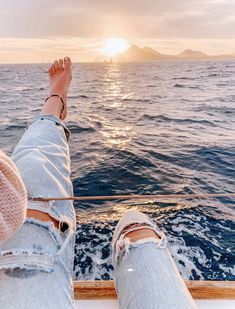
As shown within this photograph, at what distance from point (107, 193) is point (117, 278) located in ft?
9.37

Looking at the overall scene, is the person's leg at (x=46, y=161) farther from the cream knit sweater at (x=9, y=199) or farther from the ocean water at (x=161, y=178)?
the ocean water at (x=161, y=178)

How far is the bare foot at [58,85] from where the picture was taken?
2024 millimetres

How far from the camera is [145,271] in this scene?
41.6 inches

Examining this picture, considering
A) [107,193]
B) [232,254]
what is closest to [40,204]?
[232,254]

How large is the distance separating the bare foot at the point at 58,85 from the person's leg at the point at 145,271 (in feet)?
3.03

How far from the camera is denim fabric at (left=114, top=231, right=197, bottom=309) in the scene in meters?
0.96

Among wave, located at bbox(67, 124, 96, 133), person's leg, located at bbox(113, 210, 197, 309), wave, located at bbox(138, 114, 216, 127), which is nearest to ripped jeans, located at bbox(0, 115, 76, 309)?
person's leg, located at bbox(113, 210, 197, 309)

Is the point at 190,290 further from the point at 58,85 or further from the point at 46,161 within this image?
the point at 58,85

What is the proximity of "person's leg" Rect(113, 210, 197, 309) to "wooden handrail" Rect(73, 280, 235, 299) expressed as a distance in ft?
0.54

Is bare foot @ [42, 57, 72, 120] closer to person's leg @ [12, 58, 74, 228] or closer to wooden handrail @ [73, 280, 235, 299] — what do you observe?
person's leg @ [12, 58, 74, 228]

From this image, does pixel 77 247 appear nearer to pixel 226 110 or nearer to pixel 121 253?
pixel 121 253

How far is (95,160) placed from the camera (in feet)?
17.2

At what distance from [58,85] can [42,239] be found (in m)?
1.88

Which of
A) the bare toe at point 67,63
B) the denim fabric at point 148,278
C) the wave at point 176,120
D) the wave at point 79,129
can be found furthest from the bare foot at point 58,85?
the wave at point 176,120
